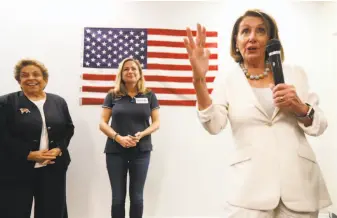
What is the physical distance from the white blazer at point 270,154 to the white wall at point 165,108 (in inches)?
100

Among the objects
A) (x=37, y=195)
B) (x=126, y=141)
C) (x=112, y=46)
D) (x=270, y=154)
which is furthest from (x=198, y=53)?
(x=112, y=46)

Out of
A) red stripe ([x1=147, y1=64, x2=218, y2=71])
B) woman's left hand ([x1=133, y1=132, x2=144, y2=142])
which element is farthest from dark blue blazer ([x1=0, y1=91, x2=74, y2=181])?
red stripe ([x1=147, y1=64, x2=218, y2=71])

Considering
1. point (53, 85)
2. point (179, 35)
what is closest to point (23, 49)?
point (53, 85)

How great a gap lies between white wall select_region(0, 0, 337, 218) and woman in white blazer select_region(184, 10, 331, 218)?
8.25ft

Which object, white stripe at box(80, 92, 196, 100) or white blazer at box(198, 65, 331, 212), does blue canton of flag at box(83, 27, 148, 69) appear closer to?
white stripe at box(80, 92, 196, 100)

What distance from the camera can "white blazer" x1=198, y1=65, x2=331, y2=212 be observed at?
106 centimetres

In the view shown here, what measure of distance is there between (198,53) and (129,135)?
182 centimetres

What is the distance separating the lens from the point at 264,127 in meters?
1.11

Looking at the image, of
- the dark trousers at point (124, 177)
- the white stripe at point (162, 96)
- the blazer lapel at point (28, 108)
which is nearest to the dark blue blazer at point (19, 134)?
the blazer lapel at point (28, 108)

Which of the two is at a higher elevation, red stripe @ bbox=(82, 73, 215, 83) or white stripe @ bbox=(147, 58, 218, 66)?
white stripe @ bbox=(147, 58, 218, 66)

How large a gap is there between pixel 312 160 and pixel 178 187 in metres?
2.73

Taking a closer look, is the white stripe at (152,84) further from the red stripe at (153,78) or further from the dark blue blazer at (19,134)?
the dark blue blazer at (19,134)

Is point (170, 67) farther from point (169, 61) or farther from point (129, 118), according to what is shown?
point (129, 118)

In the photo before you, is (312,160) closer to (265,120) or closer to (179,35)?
(265,120)
